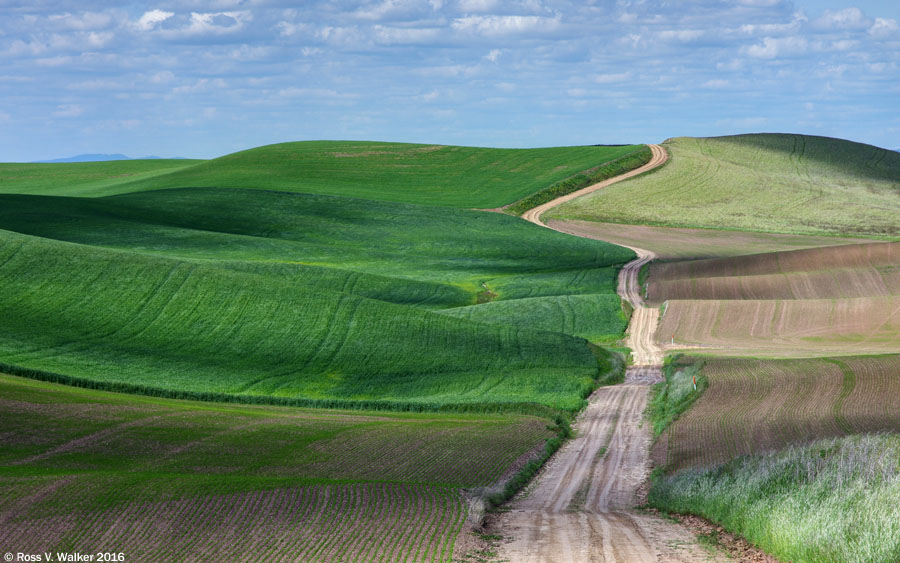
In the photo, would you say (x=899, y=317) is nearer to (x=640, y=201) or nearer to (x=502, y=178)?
(x=640, y=201)

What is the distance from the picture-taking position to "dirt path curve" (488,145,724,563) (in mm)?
15750

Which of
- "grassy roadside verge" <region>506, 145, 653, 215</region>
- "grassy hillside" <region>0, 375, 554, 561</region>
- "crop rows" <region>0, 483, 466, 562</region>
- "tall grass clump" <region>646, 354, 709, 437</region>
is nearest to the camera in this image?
"crop rows" <region>0, 483, 466, 562</region>

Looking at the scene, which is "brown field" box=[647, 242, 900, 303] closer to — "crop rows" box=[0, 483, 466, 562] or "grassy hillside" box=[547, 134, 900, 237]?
"grassy hillside" box=[547, 134, 900, 237]

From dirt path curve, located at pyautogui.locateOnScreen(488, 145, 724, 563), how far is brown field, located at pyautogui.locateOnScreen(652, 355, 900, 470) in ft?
5.49

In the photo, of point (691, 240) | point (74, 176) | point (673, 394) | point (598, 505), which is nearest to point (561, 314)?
point (673, 394)

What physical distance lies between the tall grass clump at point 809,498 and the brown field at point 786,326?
23742 mm

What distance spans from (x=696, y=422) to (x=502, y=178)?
303 ft

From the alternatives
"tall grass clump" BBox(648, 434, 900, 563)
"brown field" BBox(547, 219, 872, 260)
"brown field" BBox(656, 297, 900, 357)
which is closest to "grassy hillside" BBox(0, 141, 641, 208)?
"brown field" BBox(547, 219, 872, 260)

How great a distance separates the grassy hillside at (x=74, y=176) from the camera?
12120 centimetres

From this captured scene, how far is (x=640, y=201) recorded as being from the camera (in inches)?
3984

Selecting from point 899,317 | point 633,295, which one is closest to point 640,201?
point 633,295

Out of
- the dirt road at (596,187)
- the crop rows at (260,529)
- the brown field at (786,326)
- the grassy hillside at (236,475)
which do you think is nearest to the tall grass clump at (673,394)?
the grassy hillside at (236,475)

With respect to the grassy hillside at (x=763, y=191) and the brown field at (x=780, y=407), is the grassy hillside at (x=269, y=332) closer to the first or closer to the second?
the brown field at (x=780, y=407)

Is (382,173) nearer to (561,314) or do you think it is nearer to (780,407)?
(561,314)
